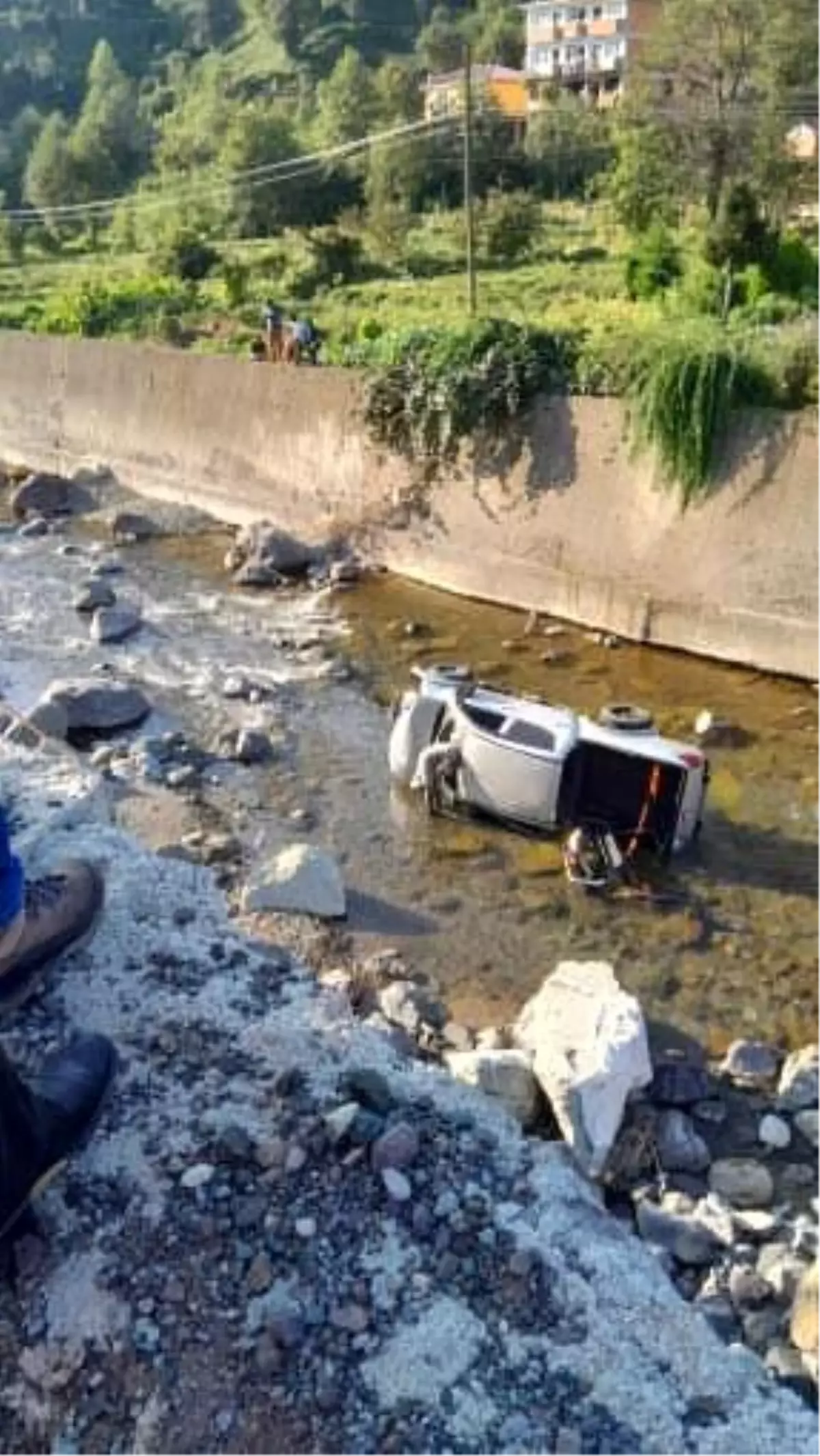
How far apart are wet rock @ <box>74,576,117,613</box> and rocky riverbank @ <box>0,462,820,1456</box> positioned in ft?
31.3

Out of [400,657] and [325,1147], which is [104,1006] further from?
[400,657]

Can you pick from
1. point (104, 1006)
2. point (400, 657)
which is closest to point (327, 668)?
point (400, 657)

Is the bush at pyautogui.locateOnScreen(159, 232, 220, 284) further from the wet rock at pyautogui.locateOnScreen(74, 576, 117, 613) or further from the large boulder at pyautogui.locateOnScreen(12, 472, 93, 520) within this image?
the wet rock at pyautogui.locateOnScreen(74, 576, 117, 613)

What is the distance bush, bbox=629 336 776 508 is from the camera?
14.2 metres

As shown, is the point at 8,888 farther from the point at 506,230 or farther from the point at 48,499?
the point at 506,230

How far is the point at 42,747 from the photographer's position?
11516mm

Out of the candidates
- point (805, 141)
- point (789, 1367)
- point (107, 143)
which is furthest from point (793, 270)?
point (107, 143)

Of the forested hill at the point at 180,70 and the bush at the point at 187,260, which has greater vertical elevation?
the forested hill at the point at 180,70

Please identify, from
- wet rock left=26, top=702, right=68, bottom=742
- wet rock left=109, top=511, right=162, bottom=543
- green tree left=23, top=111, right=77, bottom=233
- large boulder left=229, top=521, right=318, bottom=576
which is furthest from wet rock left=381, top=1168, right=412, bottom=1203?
green tree left=23, top=111, right=77, bottom=233

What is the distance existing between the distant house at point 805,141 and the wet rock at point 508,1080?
97.8ft

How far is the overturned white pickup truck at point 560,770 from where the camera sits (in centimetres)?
1002

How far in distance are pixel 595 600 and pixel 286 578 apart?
467 cm

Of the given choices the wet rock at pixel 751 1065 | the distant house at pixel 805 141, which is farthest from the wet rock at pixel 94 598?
the distant house at pixel 805 141

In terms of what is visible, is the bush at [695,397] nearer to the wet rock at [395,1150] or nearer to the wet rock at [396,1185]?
the wet rock at [395,1150]
